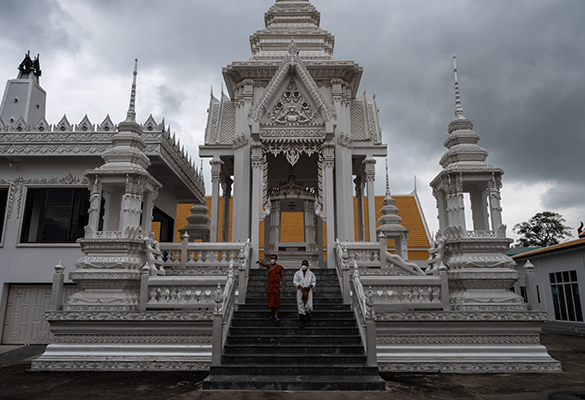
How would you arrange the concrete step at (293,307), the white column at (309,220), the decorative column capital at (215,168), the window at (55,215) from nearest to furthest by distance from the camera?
the concrete step at (293,307), the window at (55,215), the decorative column capital at (215,168), the white column at (309,220)

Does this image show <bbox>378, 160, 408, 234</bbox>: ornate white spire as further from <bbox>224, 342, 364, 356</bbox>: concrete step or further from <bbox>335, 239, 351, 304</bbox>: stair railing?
<bbox>224, 342, 364, 356</bbox>: concrete step

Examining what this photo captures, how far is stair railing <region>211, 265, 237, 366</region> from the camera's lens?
7.59m

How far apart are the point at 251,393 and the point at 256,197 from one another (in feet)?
21.7

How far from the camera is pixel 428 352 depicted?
29.5ft

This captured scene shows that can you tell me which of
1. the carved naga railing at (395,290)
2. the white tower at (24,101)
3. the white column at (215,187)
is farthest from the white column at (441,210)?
the white tower at (24,101)

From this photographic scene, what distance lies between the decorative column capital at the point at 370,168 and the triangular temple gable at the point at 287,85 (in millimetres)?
2056

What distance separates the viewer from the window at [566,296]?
1631cm

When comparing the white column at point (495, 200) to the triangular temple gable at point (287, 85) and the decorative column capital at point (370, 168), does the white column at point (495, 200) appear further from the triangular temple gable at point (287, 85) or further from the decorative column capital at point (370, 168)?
the triangular temple gable at point (287, 85)

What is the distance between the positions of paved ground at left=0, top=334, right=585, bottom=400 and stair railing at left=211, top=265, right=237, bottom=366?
629 mm

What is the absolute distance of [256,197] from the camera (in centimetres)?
1249

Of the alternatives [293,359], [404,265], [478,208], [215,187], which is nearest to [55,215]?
[215,187]

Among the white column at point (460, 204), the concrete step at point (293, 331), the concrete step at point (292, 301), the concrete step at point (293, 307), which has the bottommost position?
the concrete step at point (293, 331)

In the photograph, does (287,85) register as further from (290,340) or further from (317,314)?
(290,340)

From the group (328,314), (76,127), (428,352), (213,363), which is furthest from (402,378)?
(76,127)
